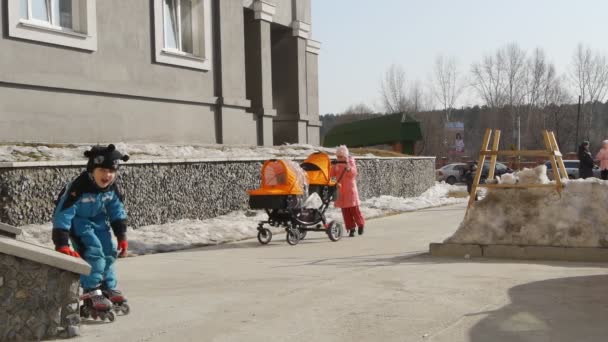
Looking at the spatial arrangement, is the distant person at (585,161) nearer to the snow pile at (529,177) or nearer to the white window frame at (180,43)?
the white window frame at (180,43)

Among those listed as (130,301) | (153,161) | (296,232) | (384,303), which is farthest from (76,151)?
(384,303)

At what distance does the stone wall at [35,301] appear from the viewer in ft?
17.6

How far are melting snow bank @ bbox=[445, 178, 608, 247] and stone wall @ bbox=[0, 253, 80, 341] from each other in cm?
562

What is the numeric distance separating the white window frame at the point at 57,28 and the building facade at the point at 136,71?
20 millimetres

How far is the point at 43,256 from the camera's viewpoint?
5367mm

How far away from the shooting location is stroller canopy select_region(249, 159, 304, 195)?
11.8 m

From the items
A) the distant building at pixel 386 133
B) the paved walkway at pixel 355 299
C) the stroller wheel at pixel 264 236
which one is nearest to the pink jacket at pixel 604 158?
the paved walkway at pixel 355 299

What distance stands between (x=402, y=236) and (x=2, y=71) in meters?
7.38

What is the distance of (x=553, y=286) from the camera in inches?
282

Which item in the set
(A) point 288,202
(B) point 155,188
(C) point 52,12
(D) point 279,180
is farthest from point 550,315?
(C) point 52,12

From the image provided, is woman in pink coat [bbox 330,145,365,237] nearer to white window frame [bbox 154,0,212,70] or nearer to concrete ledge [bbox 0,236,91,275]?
white window frame [bbox 154,0,212,70]

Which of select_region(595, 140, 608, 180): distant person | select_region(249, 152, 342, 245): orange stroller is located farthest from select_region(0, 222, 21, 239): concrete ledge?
select_region(595, 140, 608, 180): distant person

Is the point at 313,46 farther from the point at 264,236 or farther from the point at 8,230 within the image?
the point at 8,230

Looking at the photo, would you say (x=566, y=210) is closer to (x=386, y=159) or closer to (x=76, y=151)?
(x=76, y=151)
